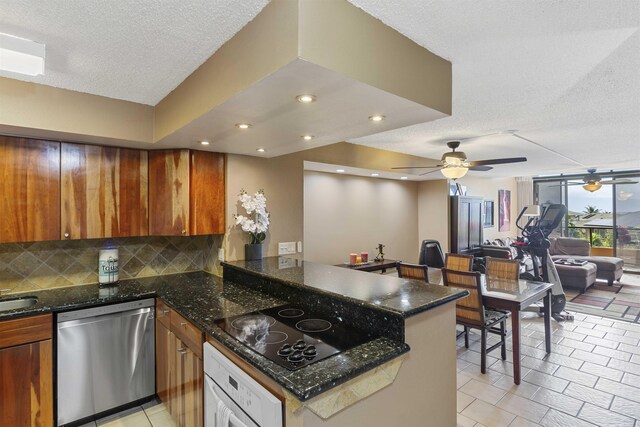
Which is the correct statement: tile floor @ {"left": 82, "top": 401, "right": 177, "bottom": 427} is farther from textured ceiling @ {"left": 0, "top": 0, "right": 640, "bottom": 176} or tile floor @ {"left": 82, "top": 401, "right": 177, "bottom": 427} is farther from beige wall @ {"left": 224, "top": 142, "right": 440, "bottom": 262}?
textured ceiling @ {"left": 0, "top": 0, "right": 640, "bottom": 176}

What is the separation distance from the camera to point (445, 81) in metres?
1.90

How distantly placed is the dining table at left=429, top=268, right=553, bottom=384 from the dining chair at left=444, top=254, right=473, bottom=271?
236mm

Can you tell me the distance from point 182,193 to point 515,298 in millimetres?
3169

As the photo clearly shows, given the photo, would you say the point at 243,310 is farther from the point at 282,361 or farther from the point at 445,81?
the point at 445,81

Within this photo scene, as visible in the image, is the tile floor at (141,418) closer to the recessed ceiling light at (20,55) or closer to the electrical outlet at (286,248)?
the electrical outlet at (286,248)

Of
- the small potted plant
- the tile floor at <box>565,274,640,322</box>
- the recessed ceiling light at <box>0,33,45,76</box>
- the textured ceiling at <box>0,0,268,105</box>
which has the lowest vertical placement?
the tile floor at <box>565,274,640,322</box>

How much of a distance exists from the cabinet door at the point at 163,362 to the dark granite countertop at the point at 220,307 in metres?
0.28

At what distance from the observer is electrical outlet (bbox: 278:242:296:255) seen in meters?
3.40

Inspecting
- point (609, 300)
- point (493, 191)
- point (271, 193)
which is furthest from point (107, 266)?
point (493, 191)

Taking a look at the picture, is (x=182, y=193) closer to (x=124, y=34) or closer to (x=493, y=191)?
(x=124, y=34)

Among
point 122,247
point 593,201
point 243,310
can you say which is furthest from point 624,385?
point 593,201

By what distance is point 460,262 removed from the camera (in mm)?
4074

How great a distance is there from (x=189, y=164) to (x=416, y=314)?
227cm

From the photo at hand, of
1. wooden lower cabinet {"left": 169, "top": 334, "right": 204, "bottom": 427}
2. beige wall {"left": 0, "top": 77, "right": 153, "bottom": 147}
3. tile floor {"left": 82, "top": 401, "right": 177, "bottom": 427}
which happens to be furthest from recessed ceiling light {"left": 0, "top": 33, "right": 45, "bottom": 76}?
tile floor {"left": 82, "top": 401, "right": 177, "bottom": 427}
